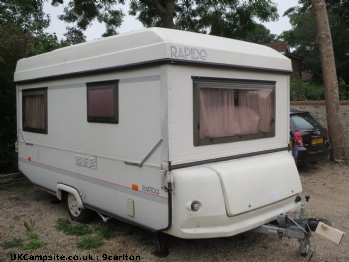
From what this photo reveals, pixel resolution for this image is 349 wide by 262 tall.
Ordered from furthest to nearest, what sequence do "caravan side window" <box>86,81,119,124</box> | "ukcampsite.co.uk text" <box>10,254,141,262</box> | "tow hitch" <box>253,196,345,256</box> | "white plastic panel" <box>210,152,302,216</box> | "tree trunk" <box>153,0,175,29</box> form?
"tree trunk" <box>153,0,175,29</box> → "caravan side window" <box>86,81,119,124</box> → "ukcampsite.co.uk text" <box>10,254,141,262</box> → "white plastic panel" <box>210,152,302,216</box> → "tow hitch" <box>253,196,345,256</box>

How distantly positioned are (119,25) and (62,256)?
11203 mm

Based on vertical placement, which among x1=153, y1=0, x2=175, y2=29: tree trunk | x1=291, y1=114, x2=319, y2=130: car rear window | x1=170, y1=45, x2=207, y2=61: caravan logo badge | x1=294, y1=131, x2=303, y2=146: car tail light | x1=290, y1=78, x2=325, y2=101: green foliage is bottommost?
x1=294, y1=131, x2=303, y2=146: car tail light

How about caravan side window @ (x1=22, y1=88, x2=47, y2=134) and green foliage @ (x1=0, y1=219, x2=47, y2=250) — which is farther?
caravan side window @ (x1=22, y1=88, x2=47, y2=134)

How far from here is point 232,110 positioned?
13.8 ft

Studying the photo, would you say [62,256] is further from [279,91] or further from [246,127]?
[279,91]

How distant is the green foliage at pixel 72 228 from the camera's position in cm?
472

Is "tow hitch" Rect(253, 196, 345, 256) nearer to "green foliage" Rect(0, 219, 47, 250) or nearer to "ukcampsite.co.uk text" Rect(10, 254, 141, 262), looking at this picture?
"ukcampsite.co.uk text" Rect(10, 254, 141, 262)

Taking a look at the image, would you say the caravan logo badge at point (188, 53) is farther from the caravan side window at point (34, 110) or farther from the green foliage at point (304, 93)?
the green foliage at point (304, 93)

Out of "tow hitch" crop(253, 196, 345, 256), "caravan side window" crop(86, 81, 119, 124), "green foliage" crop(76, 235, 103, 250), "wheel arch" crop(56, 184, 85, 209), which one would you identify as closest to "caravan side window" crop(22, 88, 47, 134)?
"wheel arch" crop(56, 184, 85, 209)

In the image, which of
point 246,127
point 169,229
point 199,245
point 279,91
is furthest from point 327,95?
point 169,229

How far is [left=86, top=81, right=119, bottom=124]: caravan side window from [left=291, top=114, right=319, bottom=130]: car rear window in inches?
201

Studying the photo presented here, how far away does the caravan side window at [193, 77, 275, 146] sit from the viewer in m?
3.84

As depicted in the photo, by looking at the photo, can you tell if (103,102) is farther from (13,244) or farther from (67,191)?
(13,244)

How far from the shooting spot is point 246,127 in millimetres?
4371
